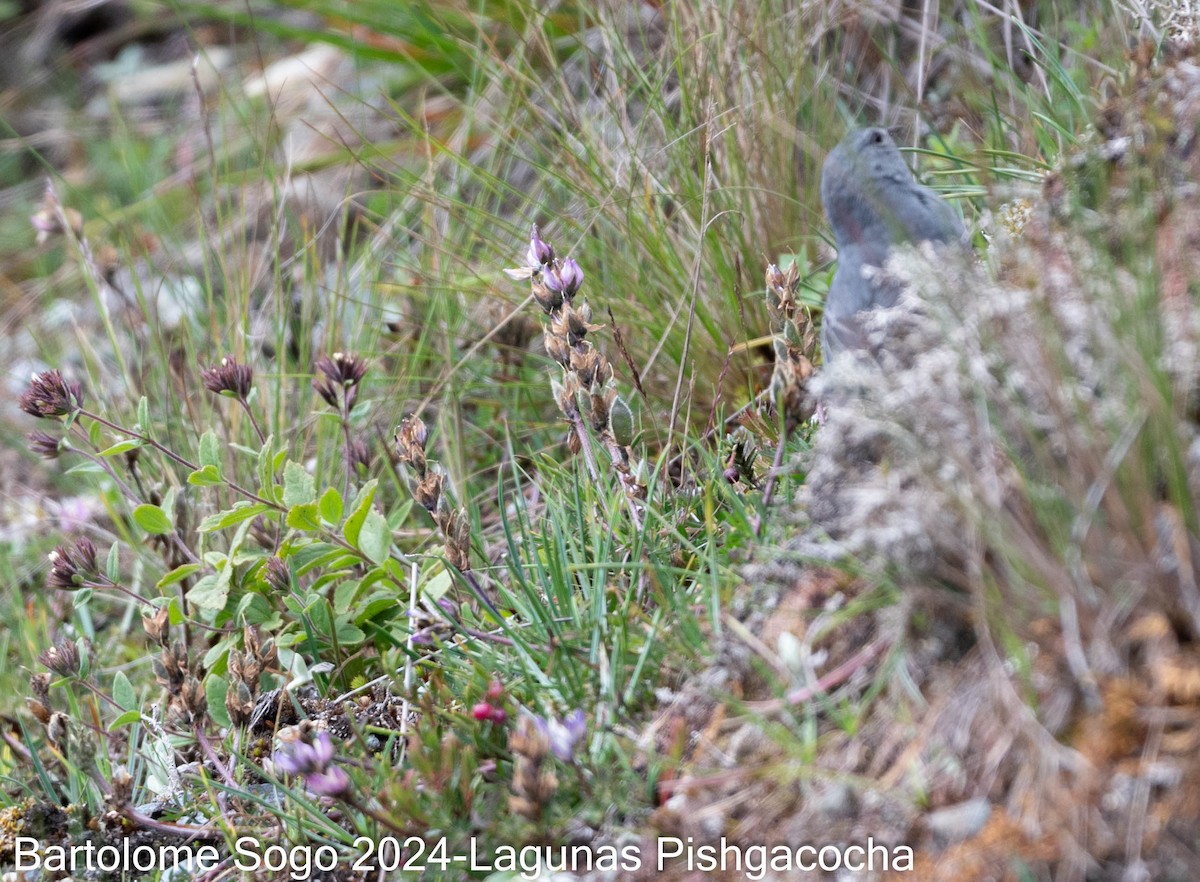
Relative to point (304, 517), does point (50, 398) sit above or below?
above

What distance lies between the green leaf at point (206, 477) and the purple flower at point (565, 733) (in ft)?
2.74

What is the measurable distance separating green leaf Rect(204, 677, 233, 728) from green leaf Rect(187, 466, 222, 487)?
35cm

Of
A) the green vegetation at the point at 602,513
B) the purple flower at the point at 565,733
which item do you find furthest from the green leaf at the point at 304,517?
the purple flower at the point at 565,733

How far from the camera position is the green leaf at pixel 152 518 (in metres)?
2.05

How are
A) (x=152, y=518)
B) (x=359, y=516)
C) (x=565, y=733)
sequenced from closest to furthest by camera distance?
(x=565, y=733), (x=359, y=516), (x=152, y=518)

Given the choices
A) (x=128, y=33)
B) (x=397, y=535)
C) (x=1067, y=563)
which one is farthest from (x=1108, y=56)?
(x=128, y=33)

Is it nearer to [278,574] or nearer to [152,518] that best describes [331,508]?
[278,574]

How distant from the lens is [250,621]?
6.88 ft

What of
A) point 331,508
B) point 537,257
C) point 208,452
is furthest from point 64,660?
point 537,257

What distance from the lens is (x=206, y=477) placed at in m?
2.00

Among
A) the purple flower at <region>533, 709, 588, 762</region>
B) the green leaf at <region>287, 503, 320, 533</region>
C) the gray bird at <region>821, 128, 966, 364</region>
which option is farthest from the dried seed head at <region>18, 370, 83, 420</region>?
the gray bird at <region>821, 128, 966, 364</region>

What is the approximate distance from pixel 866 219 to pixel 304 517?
1095 millimetres

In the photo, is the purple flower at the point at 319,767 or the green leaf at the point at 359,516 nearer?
the purple flower at the point at 319,767

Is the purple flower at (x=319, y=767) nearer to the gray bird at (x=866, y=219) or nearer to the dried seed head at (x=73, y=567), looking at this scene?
the dried seed head at (x=73, y=567)
